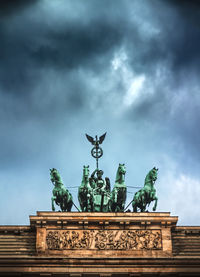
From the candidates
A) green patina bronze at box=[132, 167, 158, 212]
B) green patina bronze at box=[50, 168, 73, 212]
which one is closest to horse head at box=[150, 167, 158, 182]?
green patina bronze at box=[132, 167, 158, 212]

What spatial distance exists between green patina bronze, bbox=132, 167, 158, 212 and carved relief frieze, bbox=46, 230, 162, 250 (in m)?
1.87

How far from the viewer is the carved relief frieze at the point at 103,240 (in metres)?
33.7

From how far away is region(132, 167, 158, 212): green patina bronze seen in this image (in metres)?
35.7

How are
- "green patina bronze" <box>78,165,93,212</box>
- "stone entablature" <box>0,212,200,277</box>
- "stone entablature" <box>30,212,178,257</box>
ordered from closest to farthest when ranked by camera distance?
"stone entablature" <box>0,212,200,277</box> → "stone entablature" <box>30,212,178,257</box> → "green patina bronze" <box>78,165,93,212</box>

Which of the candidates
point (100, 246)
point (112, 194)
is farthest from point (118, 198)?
point (100, 246)

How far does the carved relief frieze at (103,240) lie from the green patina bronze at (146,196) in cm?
187

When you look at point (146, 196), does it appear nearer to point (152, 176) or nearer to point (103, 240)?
point (152, 176)

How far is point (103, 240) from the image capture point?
111 feet

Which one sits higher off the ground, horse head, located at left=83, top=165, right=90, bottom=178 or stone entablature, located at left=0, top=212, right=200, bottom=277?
horse head, located at left=83, top=165, right=90, bottom=178

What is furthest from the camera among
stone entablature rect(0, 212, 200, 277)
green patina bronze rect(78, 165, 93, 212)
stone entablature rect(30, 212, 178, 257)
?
green patina bronze rect(78, 165, 93, 212)

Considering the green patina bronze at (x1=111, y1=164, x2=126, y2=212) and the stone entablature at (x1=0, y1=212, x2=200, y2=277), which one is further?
the green patina bronze at (x1=111, y1=164, x2=126, y2=212)

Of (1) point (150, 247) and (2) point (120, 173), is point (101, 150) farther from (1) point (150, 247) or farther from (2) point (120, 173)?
(1) point (150, 247)

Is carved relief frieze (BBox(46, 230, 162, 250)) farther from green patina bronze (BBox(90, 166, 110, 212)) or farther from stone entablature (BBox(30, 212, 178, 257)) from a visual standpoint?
green patina bronze (BBox(90, 166, 110, 212))

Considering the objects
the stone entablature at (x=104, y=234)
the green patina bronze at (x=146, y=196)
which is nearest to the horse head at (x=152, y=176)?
the green patina bronze at (x=146, y=196)
